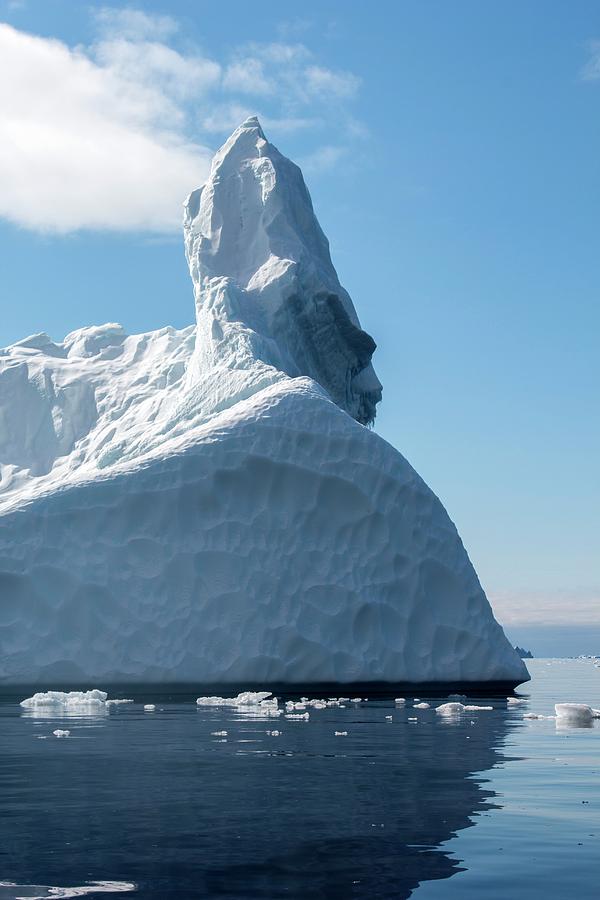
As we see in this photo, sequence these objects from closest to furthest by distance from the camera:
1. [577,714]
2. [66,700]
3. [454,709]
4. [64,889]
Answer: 1. [64,889]
2. [577,714]
3. [454,709]
4. [66,700]

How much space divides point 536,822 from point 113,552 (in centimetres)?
1864

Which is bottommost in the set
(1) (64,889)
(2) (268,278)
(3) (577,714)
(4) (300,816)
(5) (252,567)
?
(1) (64,889)

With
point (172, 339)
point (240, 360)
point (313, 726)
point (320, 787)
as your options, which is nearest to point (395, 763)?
point (320, 787)

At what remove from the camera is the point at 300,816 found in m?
8.00

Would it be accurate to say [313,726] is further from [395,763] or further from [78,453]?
[78,453]

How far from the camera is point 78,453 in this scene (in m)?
39.5

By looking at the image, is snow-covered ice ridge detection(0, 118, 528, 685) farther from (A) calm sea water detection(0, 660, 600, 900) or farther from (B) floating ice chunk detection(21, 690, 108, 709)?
(A) calm sea water detection(0, 660, 600, 900)

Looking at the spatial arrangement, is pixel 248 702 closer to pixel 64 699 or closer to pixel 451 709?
pixel 64 699

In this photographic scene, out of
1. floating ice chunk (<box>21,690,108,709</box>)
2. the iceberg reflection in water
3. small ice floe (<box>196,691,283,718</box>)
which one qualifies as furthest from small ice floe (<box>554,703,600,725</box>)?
floating ice chunk (<box>21,690,108,709</box>)

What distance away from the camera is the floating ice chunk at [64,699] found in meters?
22.7

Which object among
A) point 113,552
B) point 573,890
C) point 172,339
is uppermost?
point 172,339

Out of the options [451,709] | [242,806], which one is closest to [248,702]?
[451,709]

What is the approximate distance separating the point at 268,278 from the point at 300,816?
29.3 m

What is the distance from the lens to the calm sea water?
5910 millimetres
